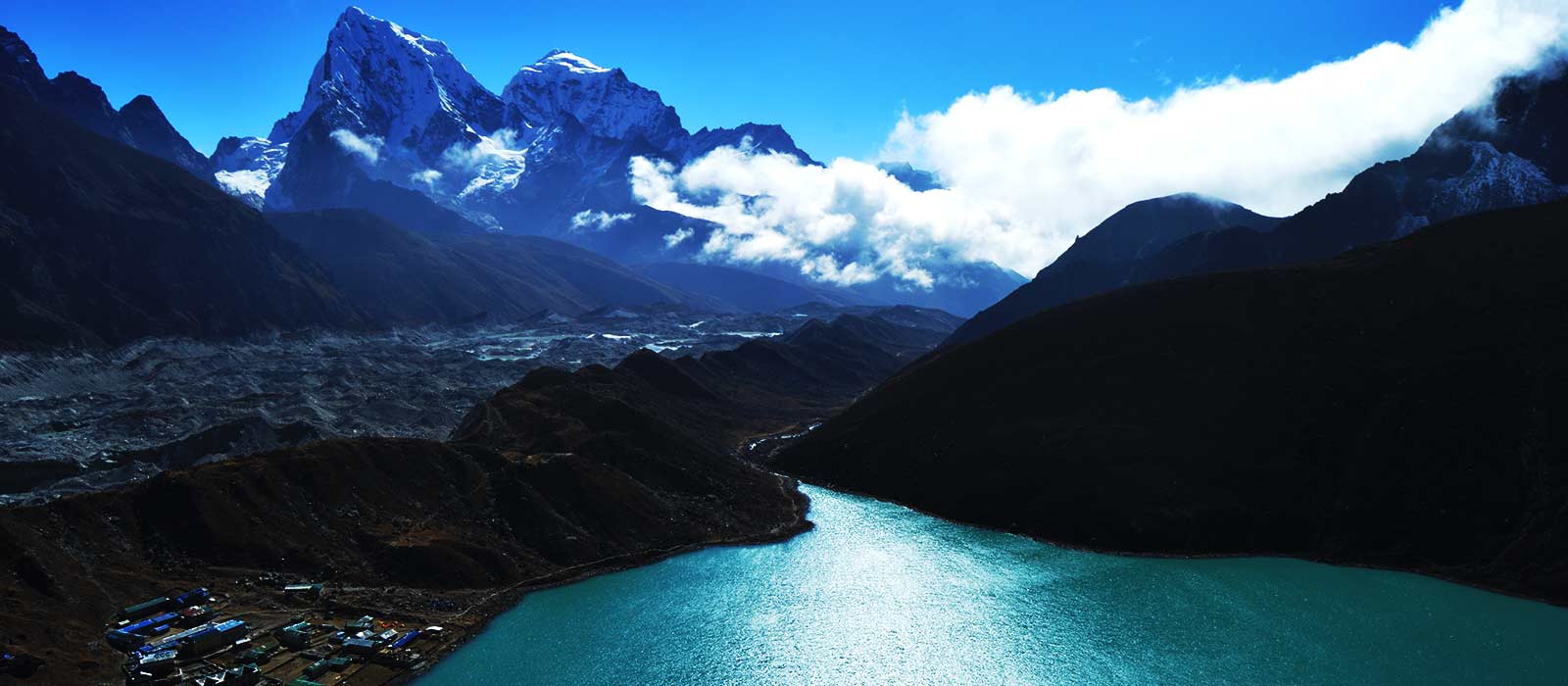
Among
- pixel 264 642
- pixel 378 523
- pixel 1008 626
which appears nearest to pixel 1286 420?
pixel 1008 626

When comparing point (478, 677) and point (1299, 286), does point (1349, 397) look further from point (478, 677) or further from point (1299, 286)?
point (478, 677)

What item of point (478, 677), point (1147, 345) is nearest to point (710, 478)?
point (478, 677)

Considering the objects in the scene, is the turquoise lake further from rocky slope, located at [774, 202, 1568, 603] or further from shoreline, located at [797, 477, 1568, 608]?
rocky slope, located at [774, 202, 1568, 603]

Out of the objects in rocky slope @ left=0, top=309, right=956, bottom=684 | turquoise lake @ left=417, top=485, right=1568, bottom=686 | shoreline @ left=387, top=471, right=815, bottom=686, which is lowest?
turquoise lake @ left=417, top=485, right=1568, bottom=686

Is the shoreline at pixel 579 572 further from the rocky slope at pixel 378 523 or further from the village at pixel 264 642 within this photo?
the village at pixel 264 642

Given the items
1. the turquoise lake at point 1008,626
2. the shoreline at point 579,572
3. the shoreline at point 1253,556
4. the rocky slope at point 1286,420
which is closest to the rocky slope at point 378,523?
the shoreline at point 579,572

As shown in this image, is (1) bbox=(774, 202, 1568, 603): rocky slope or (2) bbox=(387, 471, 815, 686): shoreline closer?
(2) bbox=(387, 471, 815, 686): shoreline

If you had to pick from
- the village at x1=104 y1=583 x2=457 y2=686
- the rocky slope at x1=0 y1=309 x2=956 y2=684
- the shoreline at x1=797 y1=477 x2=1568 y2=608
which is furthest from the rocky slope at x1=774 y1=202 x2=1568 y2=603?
the village at x1=104 y1=583 x2=457 y2=686
